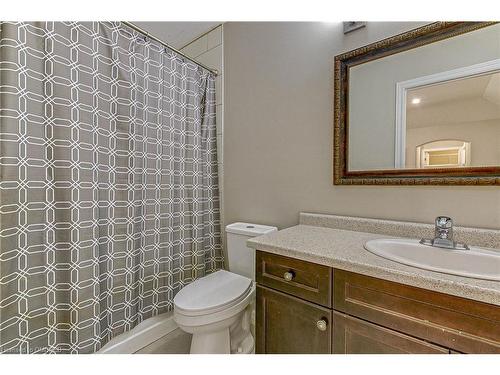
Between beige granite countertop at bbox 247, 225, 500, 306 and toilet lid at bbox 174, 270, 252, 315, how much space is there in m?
0.38

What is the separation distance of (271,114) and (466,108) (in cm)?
98

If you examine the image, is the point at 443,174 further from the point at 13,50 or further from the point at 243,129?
the point at 13,50

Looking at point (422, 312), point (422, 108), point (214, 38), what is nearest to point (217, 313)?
point (422, 312)

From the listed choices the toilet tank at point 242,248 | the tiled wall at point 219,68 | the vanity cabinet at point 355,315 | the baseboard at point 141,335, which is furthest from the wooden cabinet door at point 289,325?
the tiled wall at point 219,68

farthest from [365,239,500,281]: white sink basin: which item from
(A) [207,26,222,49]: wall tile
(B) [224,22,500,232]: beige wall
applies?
(A) [207,26,222,49]: wall tile

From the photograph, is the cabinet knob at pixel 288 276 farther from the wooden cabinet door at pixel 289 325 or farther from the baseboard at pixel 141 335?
the baseboard at pixel 141 335

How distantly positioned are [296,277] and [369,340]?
29 cm

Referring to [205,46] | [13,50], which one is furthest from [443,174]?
[205,46]

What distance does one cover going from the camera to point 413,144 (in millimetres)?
1046

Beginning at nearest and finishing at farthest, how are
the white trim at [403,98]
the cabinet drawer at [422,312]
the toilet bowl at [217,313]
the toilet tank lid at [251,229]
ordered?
the cabinet drawer at [422,312], the white trim at [403,98], the toilet bowl at [217,313], the toilet tank lid at [251,229]

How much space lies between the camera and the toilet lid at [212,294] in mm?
1082

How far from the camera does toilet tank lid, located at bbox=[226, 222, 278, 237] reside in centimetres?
139

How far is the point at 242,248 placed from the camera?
4.77 ft

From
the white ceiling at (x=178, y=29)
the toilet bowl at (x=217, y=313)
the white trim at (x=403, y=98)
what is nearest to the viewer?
the white trim at (x=403, y=98)
